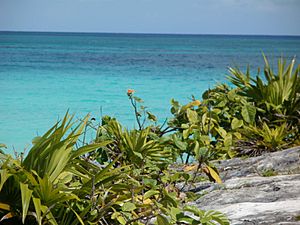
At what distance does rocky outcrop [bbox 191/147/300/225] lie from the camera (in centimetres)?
307

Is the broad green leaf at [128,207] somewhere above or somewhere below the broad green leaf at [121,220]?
above

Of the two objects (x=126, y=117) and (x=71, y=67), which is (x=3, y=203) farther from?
(x=71, y=67)

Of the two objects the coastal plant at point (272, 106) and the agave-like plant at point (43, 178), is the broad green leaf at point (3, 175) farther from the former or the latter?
the coastal plant at point (272, 106)

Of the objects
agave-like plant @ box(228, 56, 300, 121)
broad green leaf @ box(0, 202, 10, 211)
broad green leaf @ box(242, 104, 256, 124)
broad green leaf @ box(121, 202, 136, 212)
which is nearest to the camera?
broad green leaf @ box(0, 202, 10, 211)

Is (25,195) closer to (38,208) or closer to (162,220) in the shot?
(38,208)

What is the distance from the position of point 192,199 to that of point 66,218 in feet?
3.12

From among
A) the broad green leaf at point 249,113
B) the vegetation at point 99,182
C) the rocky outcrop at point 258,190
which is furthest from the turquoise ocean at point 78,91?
the vegetation at point 99,182

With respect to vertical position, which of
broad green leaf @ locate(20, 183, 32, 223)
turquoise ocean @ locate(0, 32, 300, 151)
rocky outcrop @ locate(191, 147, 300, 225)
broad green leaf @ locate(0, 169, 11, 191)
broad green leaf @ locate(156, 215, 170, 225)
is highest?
broad green leaf @ locate(0, 169, 11, 191)

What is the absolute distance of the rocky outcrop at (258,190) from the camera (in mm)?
3072

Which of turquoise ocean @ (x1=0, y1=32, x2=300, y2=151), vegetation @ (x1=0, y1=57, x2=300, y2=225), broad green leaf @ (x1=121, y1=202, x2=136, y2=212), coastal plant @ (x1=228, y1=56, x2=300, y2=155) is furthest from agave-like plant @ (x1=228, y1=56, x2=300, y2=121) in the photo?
turquoise ocean @ (x1=0, y1=32, x2=300, y2=151)

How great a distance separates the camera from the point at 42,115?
17.1m

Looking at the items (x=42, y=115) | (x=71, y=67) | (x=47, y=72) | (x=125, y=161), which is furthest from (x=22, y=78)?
(x=125, y=161)

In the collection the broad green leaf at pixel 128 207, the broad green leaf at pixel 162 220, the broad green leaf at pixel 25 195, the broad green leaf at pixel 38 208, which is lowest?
the broad green leaf at pixel 162 220

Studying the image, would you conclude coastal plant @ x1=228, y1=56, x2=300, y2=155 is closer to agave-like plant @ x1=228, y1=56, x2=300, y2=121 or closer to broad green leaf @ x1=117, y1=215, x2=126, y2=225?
agave-like plant @ x1=228, y1=56, x2=300, y2=121
